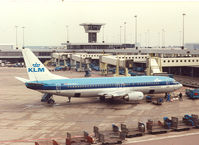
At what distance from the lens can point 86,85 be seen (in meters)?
42.8

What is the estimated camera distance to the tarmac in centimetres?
2755

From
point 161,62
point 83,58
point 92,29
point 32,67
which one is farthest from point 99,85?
point 92,29

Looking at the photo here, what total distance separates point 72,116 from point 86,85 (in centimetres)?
721

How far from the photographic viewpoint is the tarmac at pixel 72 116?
90.4 feet

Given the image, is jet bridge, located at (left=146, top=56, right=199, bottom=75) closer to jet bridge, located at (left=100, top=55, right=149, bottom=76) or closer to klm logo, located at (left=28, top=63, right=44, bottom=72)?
jet bridge, located at (left=100, top=55, right=149, bottom=76)

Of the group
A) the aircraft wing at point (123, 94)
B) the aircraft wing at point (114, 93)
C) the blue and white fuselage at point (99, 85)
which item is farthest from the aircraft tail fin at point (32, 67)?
the aircraft wing at point (123, 94)

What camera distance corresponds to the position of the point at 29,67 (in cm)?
4112

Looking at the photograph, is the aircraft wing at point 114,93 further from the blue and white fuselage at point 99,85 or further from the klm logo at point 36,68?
the klm logo at point 36,68

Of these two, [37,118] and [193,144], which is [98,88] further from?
[193,144]

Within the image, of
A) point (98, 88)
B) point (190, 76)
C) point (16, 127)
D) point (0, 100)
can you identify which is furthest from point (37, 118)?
point (190, 76)

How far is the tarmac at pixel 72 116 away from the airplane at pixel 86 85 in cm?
185

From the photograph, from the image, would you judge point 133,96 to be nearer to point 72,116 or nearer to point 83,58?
point 72,116

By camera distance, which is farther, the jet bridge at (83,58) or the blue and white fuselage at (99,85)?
the jet bridge at (83,58)

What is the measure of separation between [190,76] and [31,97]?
168ft
